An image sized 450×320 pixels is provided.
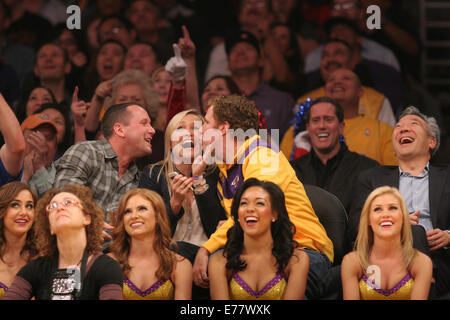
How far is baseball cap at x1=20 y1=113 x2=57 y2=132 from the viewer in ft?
15.9

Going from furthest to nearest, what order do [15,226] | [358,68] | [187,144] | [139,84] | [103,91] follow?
[358,68], [139,84], [103,91], [187,144], [15,226]

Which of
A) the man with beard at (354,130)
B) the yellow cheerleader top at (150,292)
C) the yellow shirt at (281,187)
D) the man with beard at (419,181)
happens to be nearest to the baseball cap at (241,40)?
the man with beard at (354,130)

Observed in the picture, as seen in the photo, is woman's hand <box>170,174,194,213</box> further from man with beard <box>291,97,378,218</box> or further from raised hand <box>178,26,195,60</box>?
raised hand <box>178,26,195,60</box>

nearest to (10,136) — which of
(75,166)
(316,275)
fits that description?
(75,166)

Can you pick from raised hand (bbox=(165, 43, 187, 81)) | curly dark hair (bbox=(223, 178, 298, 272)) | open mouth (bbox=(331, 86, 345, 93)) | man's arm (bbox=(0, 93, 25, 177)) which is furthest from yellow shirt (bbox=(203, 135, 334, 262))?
open mouth (bbox=(331, 86, 345, 93))

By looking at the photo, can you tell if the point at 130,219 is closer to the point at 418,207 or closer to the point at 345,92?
the point at 418,207

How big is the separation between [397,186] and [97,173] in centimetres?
164

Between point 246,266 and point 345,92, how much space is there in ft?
7.15

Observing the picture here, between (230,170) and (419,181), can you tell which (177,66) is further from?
(419,181)

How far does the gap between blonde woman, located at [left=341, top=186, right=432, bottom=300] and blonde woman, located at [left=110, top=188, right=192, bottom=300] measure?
2.49 feet

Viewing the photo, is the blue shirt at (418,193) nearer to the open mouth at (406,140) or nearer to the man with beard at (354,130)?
the open mouth at (406,140)

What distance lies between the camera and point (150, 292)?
3.51 meters

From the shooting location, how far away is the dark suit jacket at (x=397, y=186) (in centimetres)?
411
